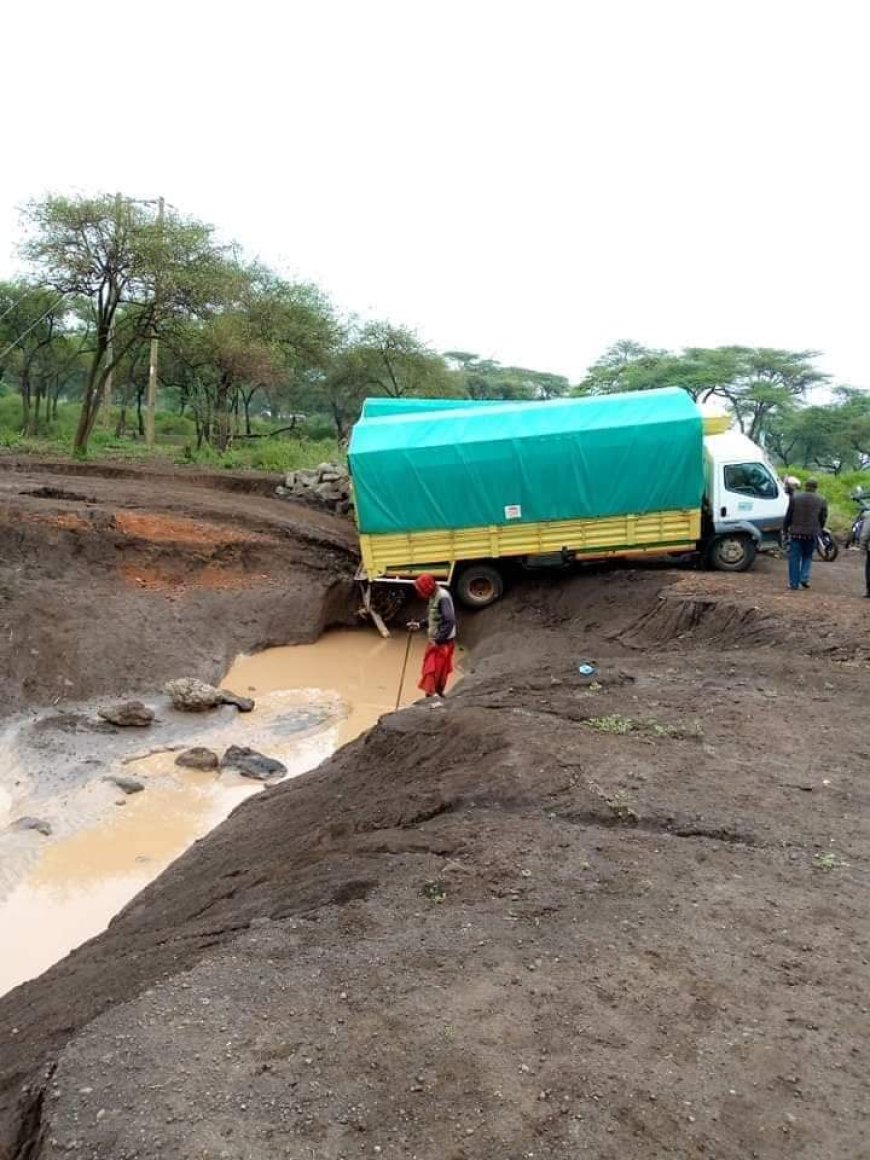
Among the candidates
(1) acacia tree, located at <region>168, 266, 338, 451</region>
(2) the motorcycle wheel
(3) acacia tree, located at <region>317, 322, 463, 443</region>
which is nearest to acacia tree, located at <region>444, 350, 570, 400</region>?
(3) acacia tree, located at <region>317, 322, 463, 443</region>

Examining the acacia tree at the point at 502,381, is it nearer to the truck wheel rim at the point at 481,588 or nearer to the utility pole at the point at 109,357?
the utility pole at the point at 109,357

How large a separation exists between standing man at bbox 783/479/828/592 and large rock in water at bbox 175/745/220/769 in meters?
9.06

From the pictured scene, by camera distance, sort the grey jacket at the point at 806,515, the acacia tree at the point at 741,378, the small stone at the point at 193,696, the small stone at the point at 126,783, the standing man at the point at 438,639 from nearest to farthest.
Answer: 1. the small stone at the point at 126,783
2. the standing man at the point at 438,639
3. the small stone at the point at 193,696
4. the grey jacket at the point at 806,515
5. the acacia tree at the point at 741,378

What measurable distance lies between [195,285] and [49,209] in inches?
158

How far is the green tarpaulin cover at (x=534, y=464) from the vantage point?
587 inches

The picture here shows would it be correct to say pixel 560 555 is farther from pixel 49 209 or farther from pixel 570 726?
pixel 49 209

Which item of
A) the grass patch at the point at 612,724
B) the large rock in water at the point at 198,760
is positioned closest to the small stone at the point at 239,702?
the large rock in water at the point at 198,760

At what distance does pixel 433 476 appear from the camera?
594 inches

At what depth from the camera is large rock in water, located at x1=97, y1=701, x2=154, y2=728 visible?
11938mm

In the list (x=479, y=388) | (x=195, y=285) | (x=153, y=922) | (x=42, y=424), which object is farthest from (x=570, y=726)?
(x=479, y=388)

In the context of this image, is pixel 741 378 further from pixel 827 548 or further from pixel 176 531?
pixel 176 531

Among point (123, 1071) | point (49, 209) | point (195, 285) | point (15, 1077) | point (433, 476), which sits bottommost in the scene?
point (15, 1077)

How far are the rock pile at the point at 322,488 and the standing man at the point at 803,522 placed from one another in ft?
40.3

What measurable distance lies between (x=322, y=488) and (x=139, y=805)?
14.7 metres
